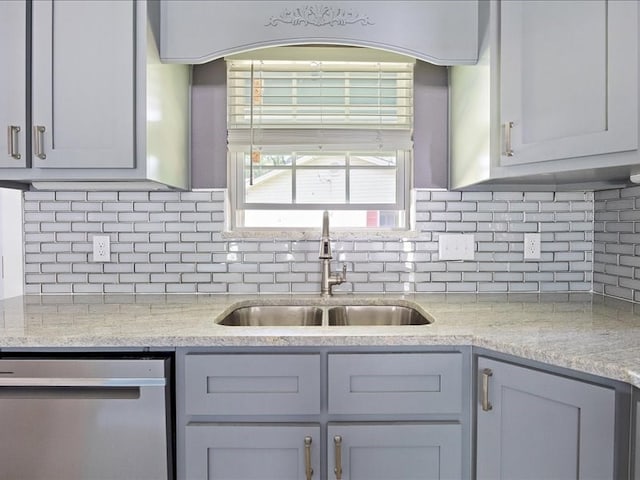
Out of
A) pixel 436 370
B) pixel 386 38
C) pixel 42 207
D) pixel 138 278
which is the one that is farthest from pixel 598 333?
pixel 42 207

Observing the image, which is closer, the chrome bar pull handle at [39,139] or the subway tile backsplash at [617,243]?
the chrome bar pull handle at [39,139]

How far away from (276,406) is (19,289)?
1.37m

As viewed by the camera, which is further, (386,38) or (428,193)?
(428,193)

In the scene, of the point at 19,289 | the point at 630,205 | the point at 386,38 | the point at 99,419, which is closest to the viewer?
the point at 99,419

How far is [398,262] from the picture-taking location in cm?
196

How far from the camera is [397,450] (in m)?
1.27

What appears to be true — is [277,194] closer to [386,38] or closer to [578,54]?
[386,38]

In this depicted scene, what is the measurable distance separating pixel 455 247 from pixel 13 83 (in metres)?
1.81

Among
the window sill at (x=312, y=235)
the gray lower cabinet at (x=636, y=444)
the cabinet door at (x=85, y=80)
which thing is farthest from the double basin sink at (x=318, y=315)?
the gray lower cabinet at (x=636, y=444)

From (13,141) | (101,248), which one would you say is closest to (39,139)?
(13,141)

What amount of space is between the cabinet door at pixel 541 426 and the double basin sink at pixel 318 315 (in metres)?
0.62

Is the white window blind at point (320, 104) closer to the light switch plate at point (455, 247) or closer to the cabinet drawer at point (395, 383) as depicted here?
the light switch plate at point (455, 247)

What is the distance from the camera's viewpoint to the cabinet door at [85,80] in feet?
4.91

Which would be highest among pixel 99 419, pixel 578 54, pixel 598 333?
pixel 578 54
